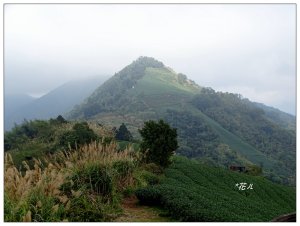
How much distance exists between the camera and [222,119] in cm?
9800

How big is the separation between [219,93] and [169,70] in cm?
3654

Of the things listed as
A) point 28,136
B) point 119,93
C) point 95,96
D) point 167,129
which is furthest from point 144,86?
point 167,129

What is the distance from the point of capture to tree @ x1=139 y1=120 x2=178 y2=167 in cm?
1351

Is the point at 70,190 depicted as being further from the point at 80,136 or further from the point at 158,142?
the point at 80,136

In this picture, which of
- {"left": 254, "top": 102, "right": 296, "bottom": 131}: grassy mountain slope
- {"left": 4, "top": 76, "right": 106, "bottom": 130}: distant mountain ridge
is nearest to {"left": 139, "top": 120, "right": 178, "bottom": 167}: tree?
{"left": 4, "top": 76, "right": 106, "bottom": 130}: distant mountain ridge

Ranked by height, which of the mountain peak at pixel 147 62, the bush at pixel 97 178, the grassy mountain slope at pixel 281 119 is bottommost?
the bush at pixel 97 178

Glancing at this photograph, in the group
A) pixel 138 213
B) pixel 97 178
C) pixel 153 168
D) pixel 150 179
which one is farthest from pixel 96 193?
pixel 153 168

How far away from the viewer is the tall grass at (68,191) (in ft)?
19.7

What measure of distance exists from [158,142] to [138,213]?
5931mm

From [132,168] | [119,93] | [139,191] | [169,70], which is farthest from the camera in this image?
[169,70]

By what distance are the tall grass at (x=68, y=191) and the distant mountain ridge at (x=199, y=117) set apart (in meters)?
53.9

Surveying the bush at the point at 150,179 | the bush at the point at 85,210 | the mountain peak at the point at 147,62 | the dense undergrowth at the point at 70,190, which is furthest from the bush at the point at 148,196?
the mountain peak at the point at 147,62

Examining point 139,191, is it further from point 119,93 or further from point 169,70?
point 169,70

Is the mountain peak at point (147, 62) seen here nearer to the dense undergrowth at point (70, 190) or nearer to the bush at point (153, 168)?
the bush at point (153, 168)
